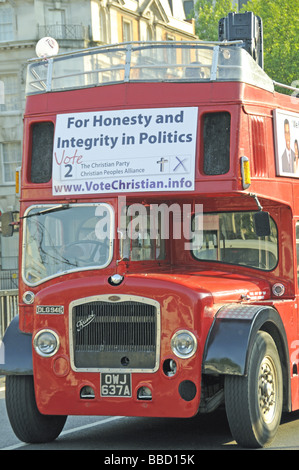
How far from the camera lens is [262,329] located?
10648 millimetres

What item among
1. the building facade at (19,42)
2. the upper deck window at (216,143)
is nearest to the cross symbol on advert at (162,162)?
the upper deck window at (216,143)

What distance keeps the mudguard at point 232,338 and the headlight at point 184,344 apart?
0.42 feet

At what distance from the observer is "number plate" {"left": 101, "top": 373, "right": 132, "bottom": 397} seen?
10084 millimetres

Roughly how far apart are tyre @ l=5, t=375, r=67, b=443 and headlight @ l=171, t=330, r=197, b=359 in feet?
5.05

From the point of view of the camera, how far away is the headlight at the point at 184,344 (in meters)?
9.92

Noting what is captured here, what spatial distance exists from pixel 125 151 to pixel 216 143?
0.88 m

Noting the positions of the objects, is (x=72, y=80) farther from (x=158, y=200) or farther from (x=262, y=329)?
(x=262, y=329)

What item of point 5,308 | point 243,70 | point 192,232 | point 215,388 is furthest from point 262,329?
point 5,308

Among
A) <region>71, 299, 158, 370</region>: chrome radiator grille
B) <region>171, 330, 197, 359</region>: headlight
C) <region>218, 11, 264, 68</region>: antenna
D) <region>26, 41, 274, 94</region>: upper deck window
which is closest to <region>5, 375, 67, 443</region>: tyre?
<region>71, 299, 158, 370</region>: chrome radiator grille

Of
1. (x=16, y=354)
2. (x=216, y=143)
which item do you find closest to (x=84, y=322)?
(x=16, y=354)

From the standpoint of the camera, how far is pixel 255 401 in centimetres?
1002

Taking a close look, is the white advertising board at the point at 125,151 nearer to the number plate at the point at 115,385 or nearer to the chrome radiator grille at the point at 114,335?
the chrome radiator grille at the point at 114,335

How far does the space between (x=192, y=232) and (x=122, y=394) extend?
222 cm

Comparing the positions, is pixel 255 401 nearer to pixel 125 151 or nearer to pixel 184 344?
pixel 184 344
